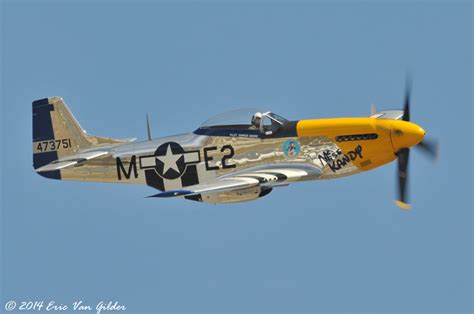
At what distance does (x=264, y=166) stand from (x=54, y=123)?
533 cm

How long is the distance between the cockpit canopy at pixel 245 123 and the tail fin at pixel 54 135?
9.71 ft

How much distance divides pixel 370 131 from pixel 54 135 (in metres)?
7.36

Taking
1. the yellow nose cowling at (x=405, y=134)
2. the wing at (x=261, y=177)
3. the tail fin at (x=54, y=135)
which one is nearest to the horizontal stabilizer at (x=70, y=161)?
the tail fin at (x=54, y=135)

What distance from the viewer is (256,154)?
2289 cm

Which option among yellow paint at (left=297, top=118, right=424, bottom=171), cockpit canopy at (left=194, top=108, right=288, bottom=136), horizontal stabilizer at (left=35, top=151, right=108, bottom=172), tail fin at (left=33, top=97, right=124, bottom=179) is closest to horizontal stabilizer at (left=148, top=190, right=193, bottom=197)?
cockpit canopy at (left=194, top=108, right=288, bottom=136)

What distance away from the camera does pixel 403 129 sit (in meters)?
22.3

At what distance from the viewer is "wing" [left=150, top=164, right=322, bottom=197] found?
21.8 m

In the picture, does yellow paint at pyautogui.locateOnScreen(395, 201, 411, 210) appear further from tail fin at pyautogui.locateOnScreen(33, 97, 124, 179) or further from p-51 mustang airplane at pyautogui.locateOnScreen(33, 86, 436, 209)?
tail fin at pyautogui.locateOnScreen(33, 97, 124, 179)

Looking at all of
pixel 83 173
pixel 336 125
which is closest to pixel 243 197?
pixel 336 125

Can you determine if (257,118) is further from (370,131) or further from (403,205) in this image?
(403,205)

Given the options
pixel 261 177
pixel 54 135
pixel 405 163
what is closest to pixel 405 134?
pixel 405 163

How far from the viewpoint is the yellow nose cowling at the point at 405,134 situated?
22234 millimetres

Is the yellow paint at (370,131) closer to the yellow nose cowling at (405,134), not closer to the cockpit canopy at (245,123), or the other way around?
the yellow nose cowling at (405,134)

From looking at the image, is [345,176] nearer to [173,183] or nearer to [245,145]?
[245,145]
